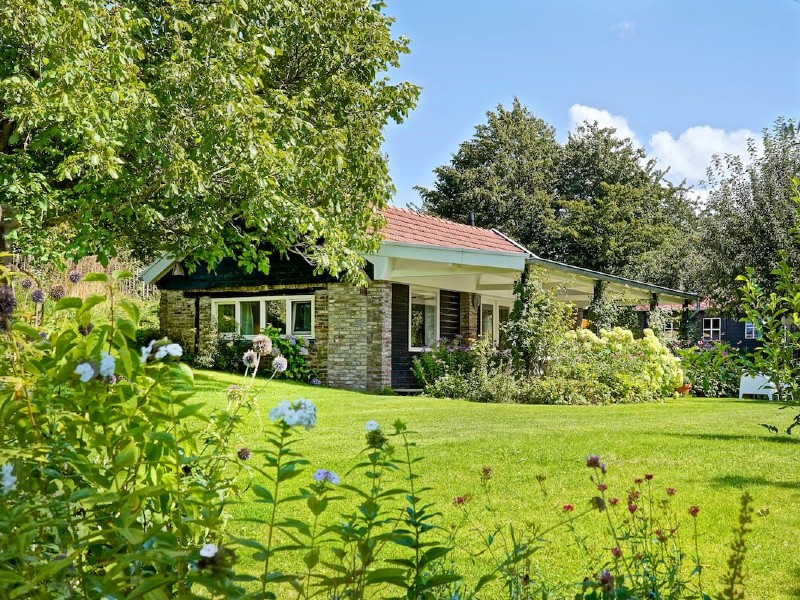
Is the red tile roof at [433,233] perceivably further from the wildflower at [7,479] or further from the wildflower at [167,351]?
the wildflower at [7,479]

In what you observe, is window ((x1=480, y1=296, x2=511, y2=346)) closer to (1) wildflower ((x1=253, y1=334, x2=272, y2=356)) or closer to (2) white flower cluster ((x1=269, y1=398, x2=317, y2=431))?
(1) wildflower ((x1=253, y1=334, x2=272, y2=356))

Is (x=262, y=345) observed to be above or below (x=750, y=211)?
below

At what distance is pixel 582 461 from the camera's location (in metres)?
6.49

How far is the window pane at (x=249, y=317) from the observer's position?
17656 mm

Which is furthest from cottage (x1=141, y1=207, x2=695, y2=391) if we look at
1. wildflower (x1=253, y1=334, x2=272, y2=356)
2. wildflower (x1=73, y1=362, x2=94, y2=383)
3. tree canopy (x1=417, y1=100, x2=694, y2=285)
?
tree canopy (x1=417, y1=100, x2=694, y2=285)

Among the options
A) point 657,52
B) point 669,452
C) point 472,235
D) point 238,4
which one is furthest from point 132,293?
point 669,452

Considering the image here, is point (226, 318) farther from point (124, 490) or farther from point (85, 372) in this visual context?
point (85, 372)

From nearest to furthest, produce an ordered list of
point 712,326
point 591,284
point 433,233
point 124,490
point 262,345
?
point 124,490 < point 262,345 < point 433,233 < point 591,284 < point 712,326

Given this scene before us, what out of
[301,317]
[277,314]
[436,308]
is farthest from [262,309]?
[436,308]

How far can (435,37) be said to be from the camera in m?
10.3

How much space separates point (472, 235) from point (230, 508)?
1677 centimetres

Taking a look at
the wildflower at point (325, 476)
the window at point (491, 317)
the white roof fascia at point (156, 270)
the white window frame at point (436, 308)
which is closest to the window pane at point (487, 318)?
the window at point (491, 317)

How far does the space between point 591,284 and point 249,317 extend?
831 centimetres

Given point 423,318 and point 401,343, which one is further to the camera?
point 423,318
